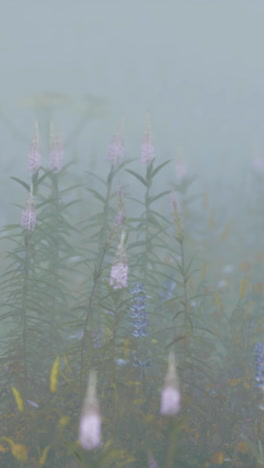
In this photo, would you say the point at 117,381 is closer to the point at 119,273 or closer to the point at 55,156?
the point at 119,273

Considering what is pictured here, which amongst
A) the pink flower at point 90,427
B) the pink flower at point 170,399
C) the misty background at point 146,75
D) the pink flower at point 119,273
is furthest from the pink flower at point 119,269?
the misty background at point 146,75

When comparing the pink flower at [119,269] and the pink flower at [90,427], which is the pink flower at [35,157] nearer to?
the pink flower at [119,269]

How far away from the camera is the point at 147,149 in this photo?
5426 mm

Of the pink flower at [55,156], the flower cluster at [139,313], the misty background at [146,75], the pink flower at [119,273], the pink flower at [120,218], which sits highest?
the misty background at [146,75]

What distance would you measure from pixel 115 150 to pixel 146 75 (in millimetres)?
24613

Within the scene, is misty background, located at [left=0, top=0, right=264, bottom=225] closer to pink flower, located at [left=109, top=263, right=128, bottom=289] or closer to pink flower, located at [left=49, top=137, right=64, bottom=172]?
pink flower, located at [left=49, top=137, right=64, bottom=172]

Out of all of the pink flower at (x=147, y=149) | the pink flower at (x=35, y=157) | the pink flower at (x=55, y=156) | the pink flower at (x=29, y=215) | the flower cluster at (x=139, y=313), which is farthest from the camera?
the pink flower at (x=55, y=156)

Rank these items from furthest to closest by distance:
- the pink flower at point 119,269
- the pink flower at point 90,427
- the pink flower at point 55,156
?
the pink flower at point 55,156 < the pink flower at point 119,269 < the pink flower at point 90,427

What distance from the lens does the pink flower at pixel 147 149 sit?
17.8 feet

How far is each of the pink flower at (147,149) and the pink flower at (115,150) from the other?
374 mm

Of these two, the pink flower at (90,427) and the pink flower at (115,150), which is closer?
the pink flower at (90,427)

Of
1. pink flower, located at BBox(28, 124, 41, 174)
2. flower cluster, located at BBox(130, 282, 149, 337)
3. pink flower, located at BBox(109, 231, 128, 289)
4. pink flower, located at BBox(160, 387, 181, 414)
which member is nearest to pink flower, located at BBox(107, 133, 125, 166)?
pink flower, located at BBox(28, 124, 41, 174)

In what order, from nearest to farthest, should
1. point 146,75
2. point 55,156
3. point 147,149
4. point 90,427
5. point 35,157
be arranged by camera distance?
A: point 90,427 → point 35,157 → point 147,149 → point 55,156 → point 146,75

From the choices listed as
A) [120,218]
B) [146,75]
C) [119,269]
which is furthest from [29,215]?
[146,75]
